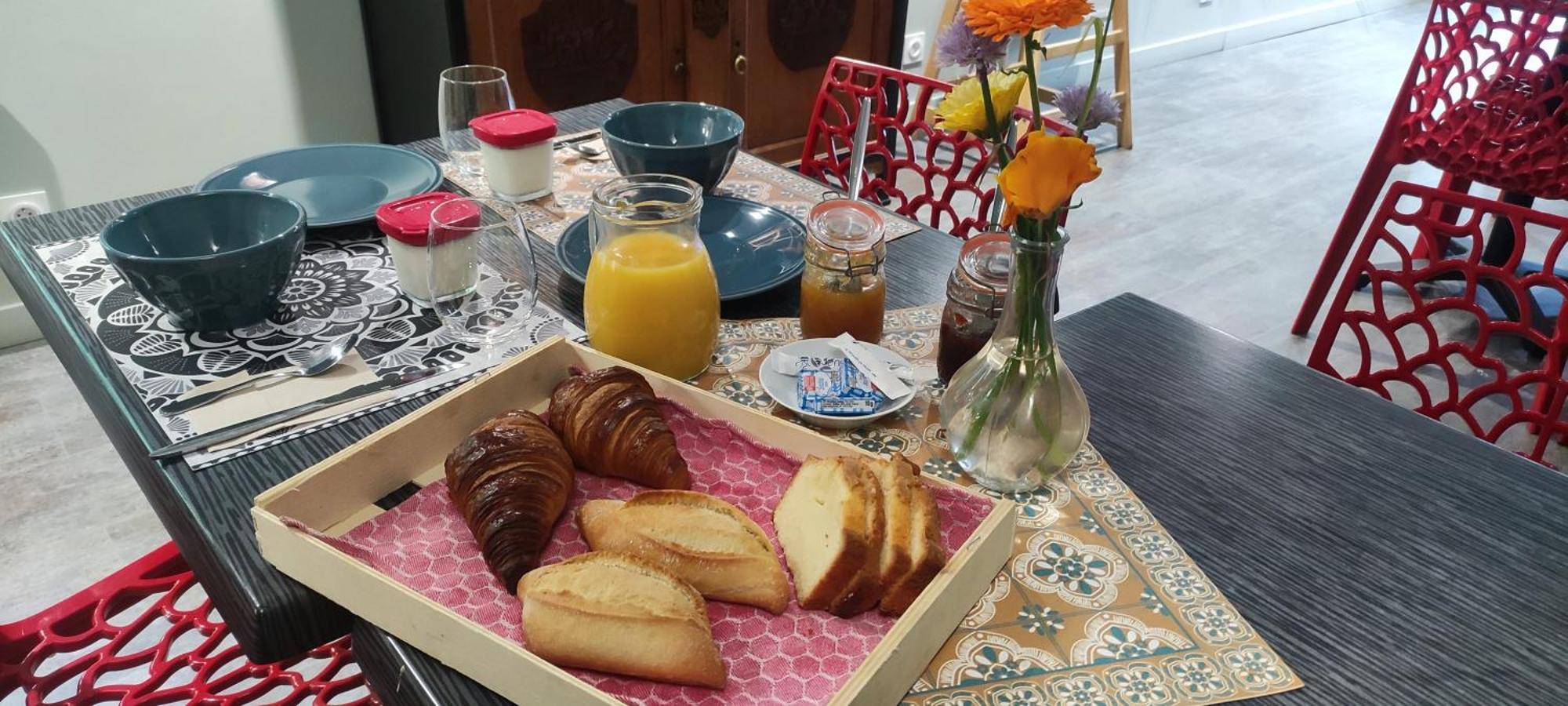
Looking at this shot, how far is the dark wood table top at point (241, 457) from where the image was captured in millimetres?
683

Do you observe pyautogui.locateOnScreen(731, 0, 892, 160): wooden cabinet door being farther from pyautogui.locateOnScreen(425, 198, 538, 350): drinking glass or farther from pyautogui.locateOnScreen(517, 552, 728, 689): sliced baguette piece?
pyautogui.locateOnScreen(517, 552, 728, 689): sliced baguette piece

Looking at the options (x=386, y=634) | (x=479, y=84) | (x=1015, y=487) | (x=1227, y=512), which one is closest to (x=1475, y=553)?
(x=1227, y=512)

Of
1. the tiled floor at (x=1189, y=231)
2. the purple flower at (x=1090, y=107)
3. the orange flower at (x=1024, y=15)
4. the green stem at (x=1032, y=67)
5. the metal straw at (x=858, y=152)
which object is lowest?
the tiled floor at (x=1189, y=231)

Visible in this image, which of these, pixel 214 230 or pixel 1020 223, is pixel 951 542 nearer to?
pixel 1020 223

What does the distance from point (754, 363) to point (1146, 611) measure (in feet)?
1.38

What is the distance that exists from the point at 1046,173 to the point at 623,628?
36 centimetres

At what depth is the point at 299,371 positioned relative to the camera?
91 cm

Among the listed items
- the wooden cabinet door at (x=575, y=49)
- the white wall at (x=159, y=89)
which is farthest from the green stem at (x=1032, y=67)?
the white wall at (x=159, y=89)

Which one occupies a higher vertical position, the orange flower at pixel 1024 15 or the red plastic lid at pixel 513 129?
the orange flower at pixel 1024 15

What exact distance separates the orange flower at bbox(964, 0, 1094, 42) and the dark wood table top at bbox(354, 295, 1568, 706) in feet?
1.26

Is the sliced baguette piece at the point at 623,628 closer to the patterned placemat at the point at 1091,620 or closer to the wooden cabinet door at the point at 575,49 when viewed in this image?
the patterned placemat at the point at 1091,620

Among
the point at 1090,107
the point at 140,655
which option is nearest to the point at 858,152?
the point at 1090,107

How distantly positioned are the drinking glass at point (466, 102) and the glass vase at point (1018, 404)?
0.77 m

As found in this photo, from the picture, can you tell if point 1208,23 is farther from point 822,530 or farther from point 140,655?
point 140,655
